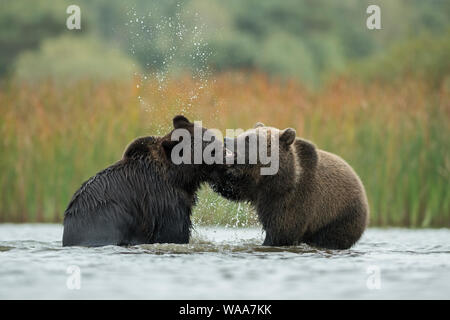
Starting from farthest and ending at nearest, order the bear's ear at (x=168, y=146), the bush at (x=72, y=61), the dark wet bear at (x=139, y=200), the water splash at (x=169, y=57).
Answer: the bush at (x=72, y=61)
the water splash at (x=169, y=57)
the bear's ear at (x=168, y=146)
the dark wet bear at (x=139, y=200)

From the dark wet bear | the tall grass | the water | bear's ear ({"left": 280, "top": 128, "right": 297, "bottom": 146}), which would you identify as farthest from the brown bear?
the tall grass

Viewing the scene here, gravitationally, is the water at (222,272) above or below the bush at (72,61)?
below

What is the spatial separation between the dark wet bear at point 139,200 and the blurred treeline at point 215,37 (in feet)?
43.0

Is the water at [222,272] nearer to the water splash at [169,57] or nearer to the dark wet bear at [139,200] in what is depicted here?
the dark wet bear at [139,200]

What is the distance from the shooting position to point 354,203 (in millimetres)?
8766

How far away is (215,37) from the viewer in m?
30.0

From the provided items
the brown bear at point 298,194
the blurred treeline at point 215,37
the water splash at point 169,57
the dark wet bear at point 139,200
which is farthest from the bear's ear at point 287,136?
the blurred treeline at point 215,37

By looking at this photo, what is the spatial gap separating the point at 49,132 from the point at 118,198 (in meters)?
5.19

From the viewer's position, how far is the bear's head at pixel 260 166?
8.48 m

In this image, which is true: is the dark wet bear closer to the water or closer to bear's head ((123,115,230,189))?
bear's head ((123,115,230,189))

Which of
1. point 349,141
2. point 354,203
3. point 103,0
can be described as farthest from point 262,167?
point 103,0

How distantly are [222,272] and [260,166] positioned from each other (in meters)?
1.65

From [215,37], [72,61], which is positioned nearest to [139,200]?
[72,61]

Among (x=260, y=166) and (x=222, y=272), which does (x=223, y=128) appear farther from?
(x=222, y=272)
